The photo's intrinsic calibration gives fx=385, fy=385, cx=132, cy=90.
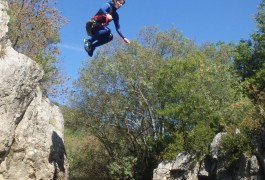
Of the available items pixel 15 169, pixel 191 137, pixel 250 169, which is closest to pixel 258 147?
pixel 250 169

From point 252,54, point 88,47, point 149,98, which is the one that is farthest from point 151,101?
point 88,47

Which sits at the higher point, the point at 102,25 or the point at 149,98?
the point at 149,98

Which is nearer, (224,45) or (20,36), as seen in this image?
(20,36)

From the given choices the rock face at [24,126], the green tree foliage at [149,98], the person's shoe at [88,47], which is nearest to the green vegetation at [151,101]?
the green tree foliage at [149,98]

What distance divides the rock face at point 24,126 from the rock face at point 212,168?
6.51 m

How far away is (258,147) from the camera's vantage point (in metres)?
17.0

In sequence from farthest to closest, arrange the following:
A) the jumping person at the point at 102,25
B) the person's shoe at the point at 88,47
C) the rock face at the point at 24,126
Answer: the rock face at the point at 24,126 → the person's shoe at the point at 88,47 → the jumping person at the point at 102,25

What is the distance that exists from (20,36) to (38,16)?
1.95 metres

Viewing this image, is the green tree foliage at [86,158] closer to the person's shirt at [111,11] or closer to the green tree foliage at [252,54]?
the green tree foliage at [252,54]

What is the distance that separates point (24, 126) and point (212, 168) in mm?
10485

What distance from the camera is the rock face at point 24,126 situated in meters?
18.4

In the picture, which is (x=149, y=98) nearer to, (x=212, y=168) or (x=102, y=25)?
(x=212, y=168)

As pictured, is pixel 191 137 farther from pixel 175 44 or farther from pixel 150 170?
pixel 175 44

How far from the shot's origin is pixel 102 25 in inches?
410
